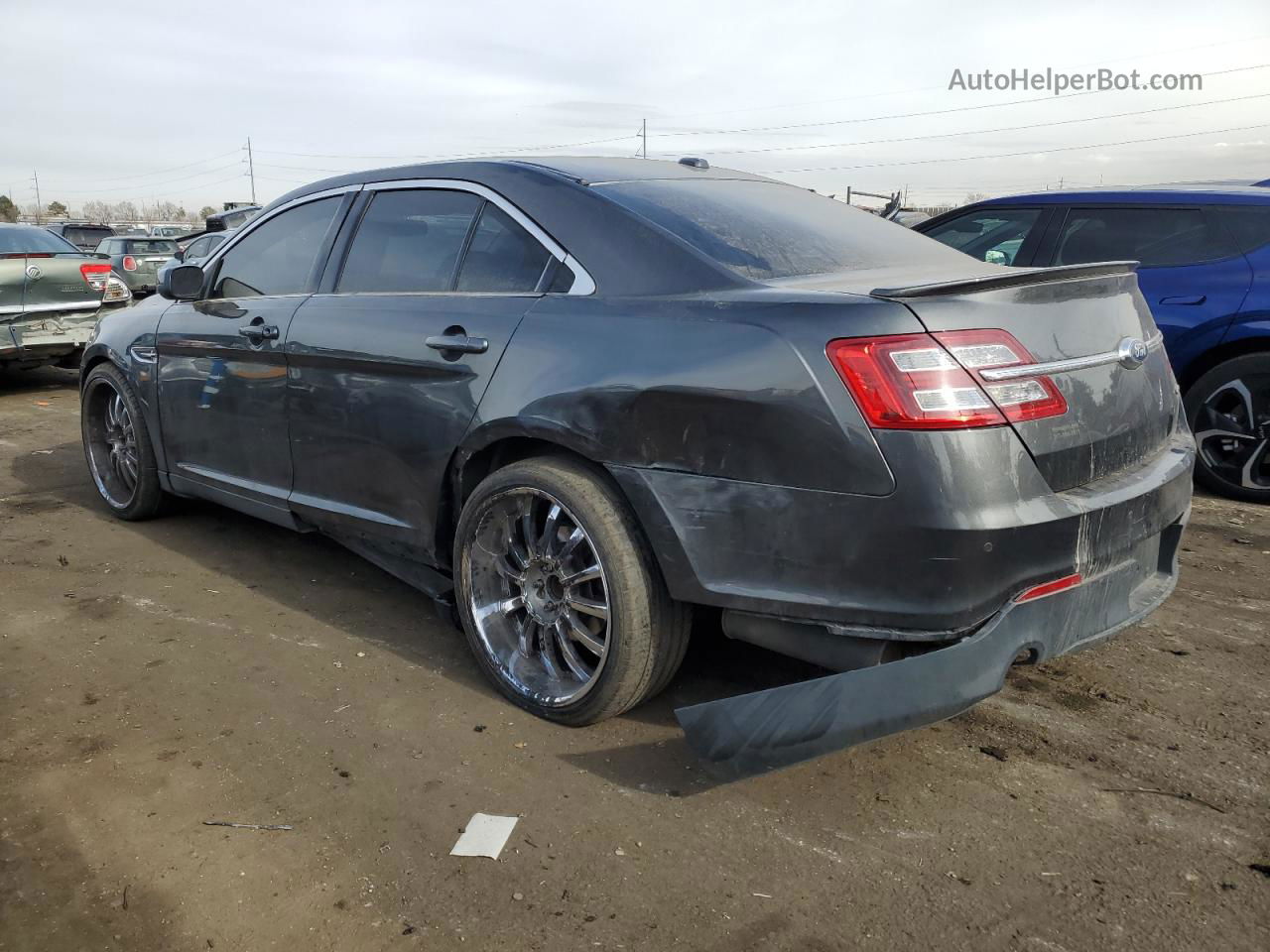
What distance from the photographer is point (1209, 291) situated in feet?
17.1

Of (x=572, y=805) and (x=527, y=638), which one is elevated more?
(x=527, y=638)

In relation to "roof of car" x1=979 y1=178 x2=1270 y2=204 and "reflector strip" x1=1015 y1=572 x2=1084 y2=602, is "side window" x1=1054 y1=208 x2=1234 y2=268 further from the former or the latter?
"reflector strip" x1=1015 y1=572 x2=1084 y2=602

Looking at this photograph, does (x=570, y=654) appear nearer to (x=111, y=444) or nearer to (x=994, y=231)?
(x=111, y=444)

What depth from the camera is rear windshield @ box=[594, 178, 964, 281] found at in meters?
2.74

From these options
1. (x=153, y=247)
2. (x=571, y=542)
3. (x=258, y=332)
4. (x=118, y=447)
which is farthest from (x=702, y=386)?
(x=153, y=247)

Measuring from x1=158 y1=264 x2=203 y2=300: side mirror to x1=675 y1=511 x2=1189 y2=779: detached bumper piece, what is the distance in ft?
10.2

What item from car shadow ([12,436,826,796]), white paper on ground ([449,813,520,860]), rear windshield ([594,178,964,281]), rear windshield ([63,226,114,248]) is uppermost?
rear windshield ([63,226,114,248])

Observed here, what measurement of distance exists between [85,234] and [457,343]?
23728mm

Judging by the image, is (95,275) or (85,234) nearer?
(95,275)

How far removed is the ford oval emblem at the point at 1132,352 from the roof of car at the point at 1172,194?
328 cm

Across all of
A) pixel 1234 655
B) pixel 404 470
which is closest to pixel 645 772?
pixel 404 470

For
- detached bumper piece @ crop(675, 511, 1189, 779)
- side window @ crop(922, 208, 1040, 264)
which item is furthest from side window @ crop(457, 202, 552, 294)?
side window @ crop(922, 208, 1040, 264)

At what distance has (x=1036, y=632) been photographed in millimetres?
2352

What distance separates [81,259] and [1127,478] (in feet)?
31.2
